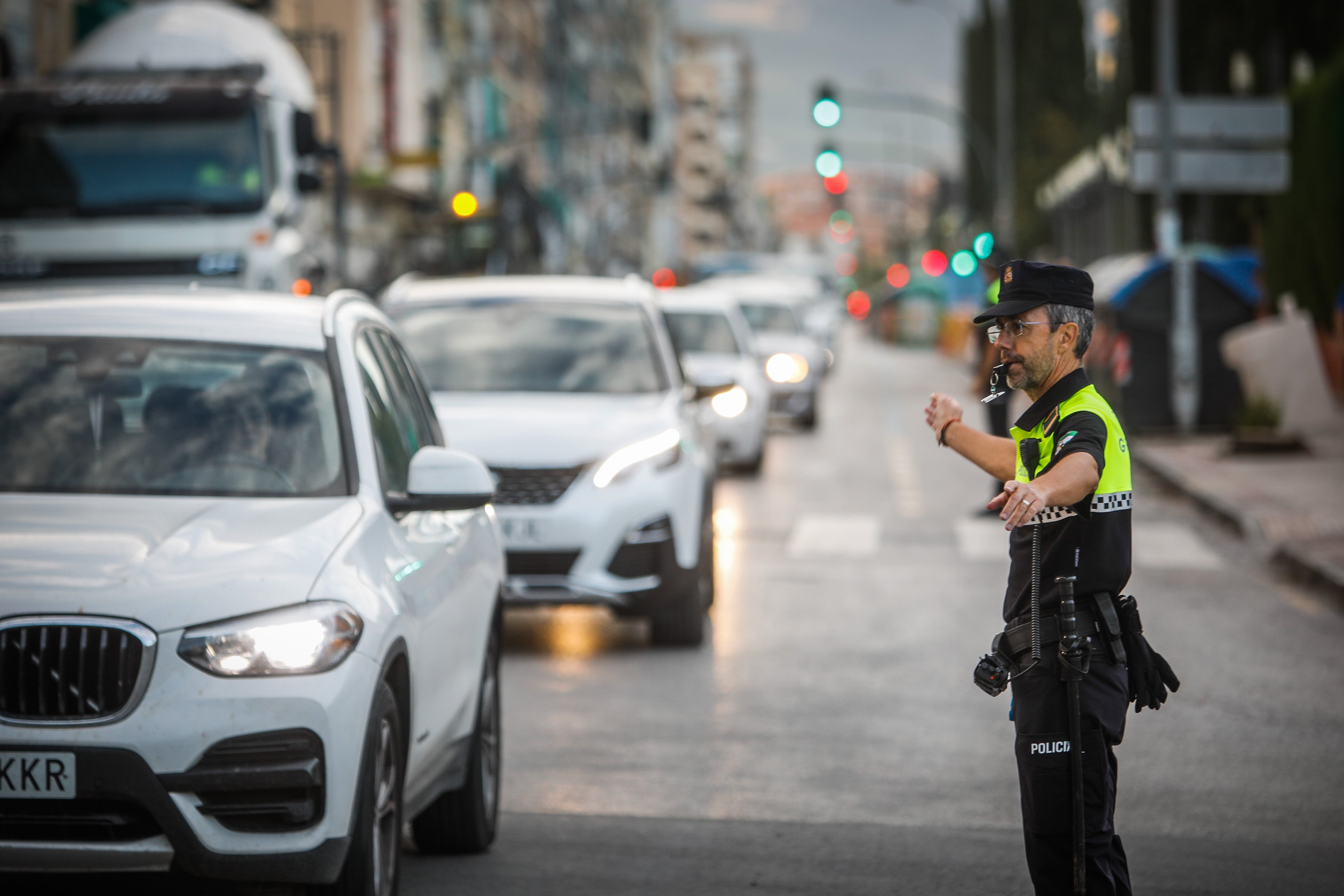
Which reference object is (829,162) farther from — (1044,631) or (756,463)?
(1044,631)

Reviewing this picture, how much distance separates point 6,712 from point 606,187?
4070 inches

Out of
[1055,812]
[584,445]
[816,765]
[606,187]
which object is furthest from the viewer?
[606,187]

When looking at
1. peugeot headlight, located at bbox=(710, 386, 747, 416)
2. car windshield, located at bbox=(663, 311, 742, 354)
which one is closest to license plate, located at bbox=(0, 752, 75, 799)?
peugeot headlight, located at bbox=(710, 386, 747, 416)

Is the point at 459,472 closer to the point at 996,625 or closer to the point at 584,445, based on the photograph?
the point at 584,445

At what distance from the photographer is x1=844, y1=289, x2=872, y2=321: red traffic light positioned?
123 m

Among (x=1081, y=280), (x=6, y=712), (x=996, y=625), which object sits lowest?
(x=996, y=625)

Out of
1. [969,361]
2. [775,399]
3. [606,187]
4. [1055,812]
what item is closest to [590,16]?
[606,187]

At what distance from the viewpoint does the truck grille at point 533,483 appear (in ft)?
33.0

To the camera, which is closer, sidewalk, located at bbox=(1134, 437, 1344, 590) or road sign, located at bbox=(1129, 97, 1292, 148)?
sidewalk, located at bbox=(1134, 437, 1344, 590)

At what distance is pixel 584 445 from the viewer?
33.4ft

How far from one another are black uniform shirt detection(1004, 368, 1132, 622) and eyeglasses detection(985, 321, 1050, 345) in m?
0.14

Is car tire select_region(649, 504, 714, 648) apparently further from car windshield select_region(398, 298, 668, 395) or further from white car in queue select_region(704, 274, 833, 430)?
white car in queue select_region(704, 274, 833, 430)

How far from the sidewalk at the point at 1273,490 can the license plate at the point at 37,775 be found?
916 cm

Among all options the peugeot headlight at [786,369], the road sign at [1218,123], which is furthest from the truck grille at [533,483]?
the peugeot headlight at [786,369]
